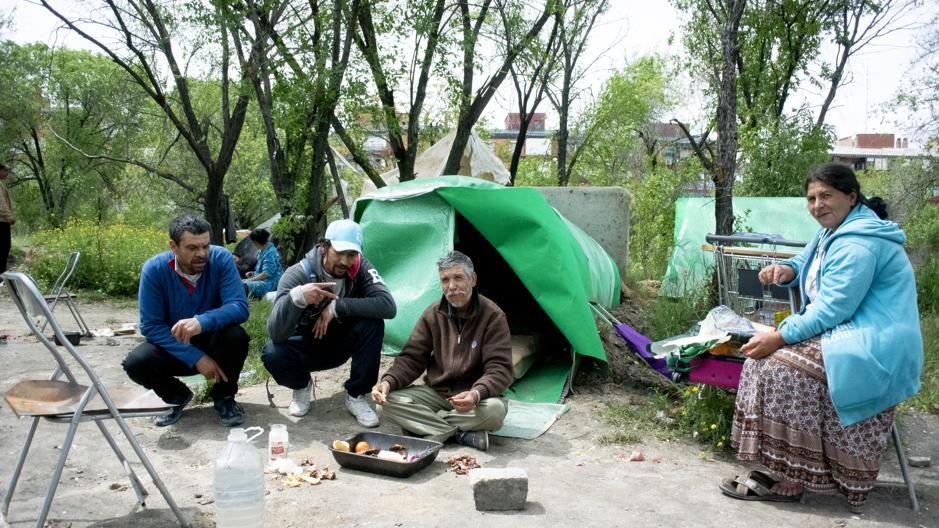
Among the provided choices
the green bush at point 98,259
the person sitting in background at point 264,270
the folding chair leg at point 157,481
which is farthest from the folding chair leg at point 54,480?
the green bush at point 98,259

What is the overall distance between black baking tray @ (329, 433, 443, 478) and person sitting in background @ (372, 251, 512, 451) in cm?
22

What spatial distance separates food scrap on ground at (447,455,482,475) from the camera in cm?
391

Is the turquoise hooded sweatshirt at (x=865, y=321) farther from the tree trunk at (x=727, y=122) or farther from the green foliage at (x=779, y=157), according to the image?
the green foliage at (x=779, y=157)

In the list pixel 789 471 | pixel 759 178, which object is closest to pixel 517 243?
pixel 789 471

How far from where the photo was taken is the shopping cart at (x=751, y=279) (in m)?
4.36

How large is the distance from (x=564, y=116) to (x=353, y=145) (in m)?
7.47

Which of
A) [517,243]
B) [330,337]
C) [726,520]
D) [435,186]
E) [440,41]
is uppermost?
[440,41]

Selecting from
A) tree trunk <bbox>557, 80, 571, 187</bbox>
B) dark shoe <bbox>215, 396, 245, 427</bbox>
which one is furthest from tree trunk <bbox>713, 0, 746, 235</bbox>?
tree trunk <bbox>557, 80, 571, 187</bbox>

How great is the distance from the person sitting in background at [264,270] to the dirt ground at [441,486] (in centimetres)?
343

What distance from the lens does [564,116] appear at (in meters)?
16.2

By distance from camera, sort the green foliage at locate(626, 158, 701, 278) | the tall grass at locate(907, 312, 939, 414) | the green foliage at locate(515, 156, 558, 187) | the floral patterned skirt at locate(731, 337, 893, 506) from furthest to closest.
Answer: the green foliage at locate(515, 156, 558, 187) → the green foliage at locate(626, 158, 701, 278) → the tall grass at locate(907, 312, 939, 414) → the floral patterned skirt at locate(731, 337, 893, 506)

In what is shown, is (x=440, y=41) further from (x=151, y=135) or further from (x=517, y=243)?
(x=151, y=135)

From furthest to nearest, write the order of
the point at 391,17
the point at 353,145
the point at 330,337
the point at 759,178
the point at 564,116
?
the point at 564,116 → the point at 759,178 → the point at 353,145 → the point at 391,17 → the point at 330,337

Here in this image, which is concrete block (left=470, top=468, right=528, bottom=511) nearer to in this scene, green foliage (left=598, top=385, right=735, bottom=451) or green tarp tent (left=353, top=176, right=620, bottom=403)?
green foliage (left=598, top=385, right=735, bottom=451)
